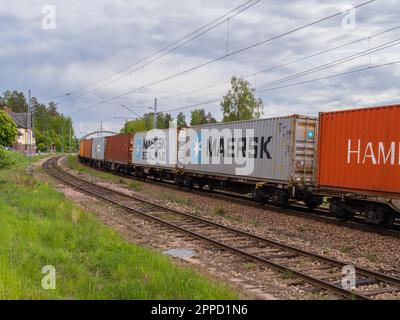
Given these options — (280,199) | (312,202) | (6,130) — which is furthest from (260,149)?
(6,130)

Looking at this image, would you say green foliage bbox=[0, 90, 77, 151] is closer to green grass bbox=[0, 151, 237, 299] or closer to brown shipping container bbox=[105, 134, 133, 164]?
brown shipping container bbox=[105, 134, 133, 164]

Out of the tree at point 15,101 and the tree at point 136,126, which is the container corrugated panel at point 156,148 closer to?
the tree at point 136,126

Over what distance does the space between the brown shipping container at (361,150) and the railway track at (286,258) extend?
13.5 feet

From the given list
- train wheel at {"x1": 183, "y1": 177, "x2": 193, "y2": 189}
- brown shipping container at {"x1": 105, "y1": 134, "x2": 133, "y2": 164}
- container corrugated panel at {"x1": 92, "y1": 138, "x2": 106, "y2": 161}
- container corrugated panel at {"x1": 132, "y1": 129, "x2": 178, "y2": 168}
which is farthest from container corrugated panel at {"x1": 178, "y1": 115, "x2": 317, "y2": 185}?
container corrugated panel at {"x1": 92, "y1": 138, "x2": 106, "y2": 161}

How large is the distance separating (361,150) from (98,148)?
3888 cm

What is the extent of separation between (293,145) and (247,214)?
9.75 feet

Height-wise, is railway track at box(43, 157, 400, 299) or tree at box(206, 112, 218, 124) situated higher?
tree at box(206, 112, 218, 124)

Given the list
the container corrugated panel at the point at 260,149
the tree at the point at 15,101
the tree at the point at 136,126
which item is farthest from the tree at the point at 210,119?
the container corrugated panel at the point at 260,149

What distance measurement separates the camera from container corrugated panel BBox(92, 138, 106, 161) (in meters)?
45.6

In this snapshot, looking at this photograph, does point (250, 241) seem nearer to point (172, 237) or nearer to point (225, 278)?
point (172, 237)

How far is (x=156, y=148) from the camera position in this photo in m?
28.8

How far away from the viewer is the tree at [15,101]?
15062cm

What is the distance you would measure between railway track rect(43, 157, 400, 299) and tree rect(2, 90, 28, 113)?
5904 inches

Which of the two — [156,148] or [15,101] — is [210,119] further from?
[156,148]
